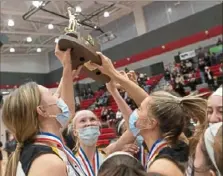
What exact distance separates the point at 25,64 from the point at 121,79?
17680 mm

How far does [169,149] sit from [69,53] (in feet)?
2.39

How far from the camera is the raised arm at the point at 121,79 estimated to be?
1705 mm

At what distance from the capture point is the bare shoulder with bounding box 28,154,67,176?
48.1 inches

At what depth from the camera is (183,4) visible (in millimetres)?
13695

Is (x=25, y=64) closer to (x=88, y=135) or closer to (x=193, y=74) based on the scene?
(x=193, y=74)

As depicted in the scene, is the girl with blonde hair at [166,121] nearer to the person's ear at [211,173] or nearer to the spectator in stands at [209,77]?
the person's ear at [211,173]

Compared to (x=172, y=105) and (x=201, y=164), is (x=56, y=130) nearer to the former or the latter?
(x=172, y=105)

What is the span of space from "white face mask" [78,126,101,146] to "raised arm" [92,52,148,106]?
0.51 meters

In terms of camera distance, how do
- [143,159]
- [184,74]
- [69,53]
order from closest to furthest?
[69,53] → [143,159] → [184,74]

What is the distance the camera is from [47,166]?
1227mm

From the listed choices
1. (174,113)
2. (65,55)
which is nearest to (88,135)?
(65,55)

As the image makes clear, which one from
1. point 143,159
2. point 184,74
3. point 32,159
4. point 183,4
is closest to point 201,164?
point 32,159

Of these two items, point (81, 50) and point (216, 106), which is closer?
point (216, 106)

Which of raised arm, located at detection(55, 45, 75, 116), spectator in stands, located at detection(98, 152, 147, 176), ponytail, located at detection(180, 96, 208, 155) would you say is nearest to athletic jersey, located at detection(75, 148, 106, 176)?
raised arm, located at detection(55, 45, 75, 116)
